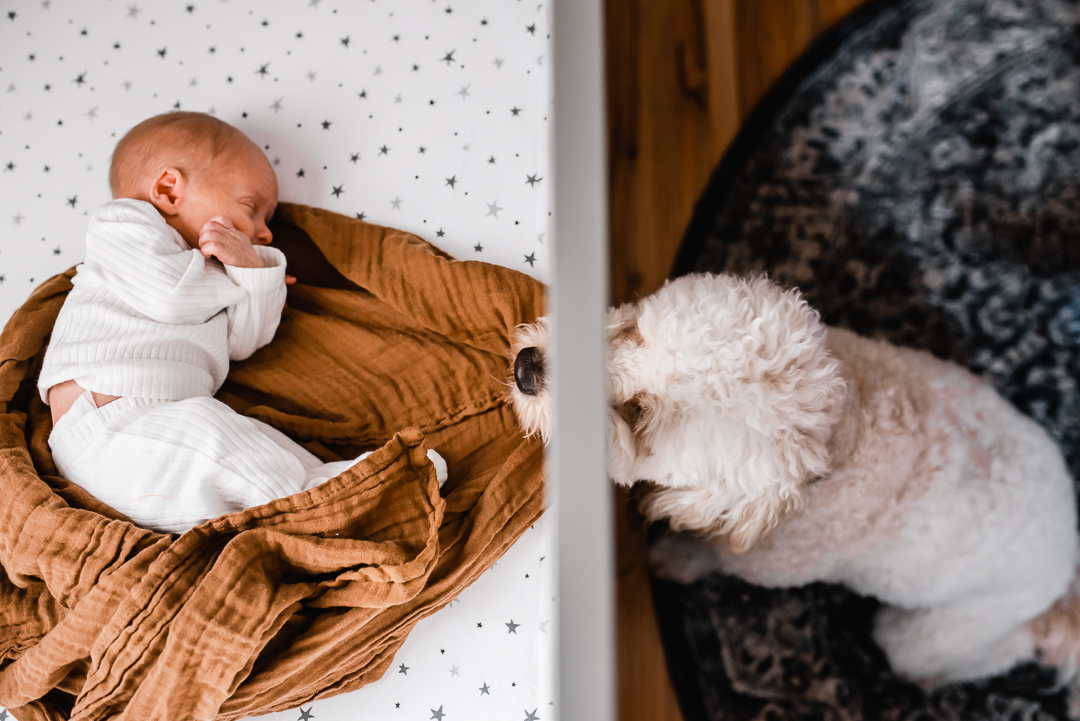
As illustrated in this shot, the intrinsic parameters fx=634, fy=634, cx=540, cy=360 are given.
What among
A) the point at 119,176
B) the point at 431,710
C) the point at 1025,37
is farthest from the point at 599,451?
the point at 1025,37

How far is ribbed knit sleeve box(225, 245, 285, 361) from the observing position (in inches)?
36.5

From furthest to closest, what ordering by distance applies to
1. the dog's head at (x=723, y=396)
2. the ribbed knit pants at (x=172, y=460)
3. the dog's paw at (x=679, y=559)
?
the dog's paw at (x=679, y=559)
the ribbed knit pants at (x=172, y=460)
the dog's head at (x=723, y=396)

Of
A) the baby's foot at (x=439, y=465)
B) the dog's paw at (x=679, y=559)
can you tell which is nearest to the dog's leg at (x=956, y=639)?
the dog's paw at (x=679, y=559)

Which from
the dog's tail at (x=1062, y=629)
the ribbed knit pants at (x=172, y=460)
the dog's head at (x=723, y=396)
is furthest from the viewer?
the dog's tail at (x=1062, y=629)

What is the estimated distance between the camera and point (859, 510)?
832 mm

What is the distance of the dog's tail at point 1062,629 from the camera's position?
91cm

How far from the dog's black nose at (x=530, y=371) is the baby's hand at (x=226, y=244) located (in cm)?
45

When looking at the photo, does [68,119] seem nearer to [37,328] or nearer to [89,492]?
[37,328]

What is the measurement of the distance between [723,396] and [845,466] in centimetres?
24

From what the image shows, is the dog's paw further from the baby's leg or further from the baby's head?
the baby's head

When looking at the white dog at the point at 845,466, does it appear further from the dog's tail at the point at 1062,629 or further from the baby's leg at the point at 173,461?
the baby's leg at the point at 173,461

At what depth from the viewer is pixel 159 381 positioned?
2.81 feet

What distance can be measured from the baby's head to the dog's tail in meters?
A: 1.32

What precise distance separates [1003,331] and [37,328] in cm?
157
